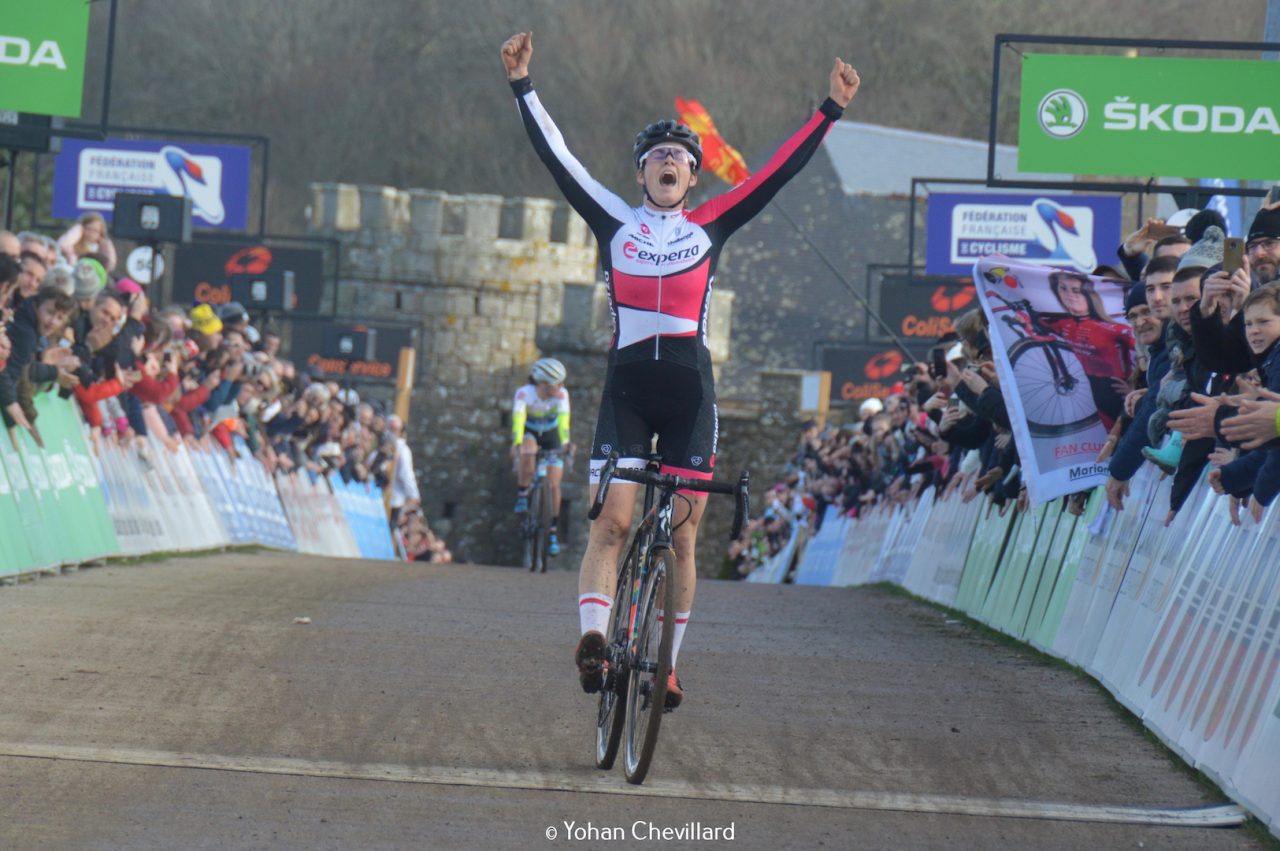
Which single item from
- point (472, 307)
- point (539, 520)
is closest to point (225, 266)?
point (472, 307)

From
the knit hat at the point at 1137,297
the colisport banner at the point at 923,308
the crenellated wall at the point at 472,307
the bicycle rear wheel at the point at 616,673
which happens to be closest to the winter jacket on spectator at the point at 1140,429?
the knit hat at the point at 1137,297

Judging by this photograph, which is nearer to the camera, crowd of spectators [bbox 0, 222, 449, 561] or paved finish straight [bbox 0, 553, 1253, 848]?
paved finish straight [bbox 0, 553, 1253, 848]

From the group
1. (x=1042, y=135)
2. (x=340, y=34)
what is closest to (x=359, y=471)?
(x=1042, y=135)

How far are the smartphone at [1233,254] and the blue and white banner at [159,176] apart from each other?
101ft

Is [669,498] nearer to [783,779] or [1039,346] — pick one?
[783,779]

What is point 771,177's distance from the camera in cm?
810

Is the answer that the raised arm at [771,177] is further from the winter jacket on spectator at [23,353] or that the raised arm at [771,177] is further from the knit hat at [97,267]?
the knit hat at [97,267]

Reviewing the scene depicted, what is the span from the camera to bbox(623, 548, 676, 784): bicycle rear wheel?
23.1 feet

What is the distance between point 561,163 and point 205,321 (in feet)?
43.8

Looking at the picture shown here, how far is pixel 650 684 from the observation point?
7227 mm

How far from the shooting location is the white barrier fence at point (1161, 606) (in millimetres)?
7184

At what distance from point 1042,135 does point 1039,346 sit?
5373mm

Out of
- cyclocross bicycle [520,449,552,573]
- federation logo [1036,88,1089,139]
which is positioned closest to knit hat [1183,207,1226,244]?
federation logo [1036,88,1089,139]

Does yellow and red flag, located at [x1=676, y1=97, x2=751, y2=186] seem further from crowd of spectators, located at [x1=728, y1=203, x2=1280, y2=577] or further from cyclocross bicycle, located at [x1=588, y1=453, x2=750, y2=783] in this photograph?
cyclocross bicycle, located at [x1=588, y1=453, x2=750, y2=783]
